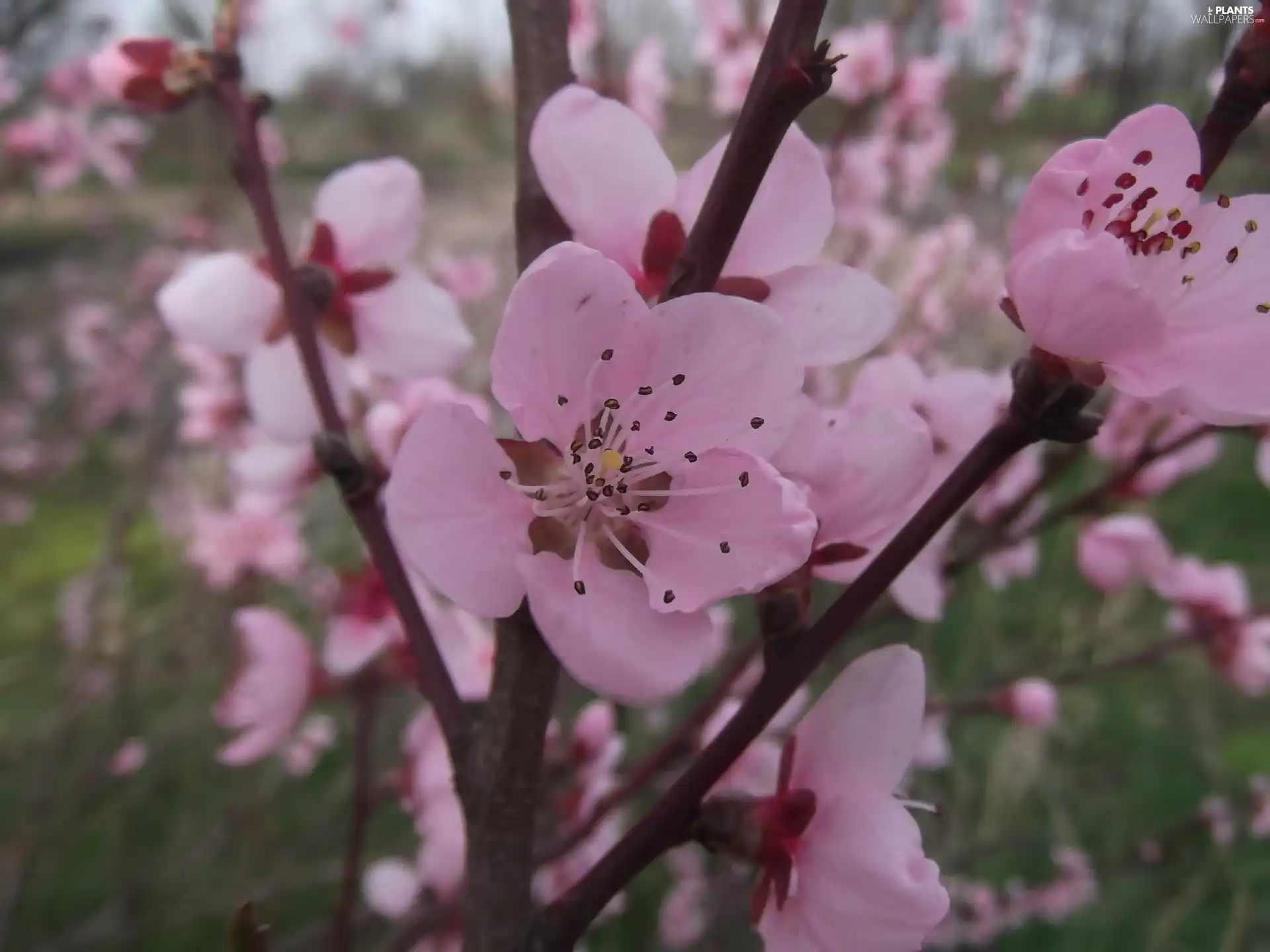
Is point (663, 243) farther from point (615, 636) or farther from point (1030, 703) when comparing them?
point (1030, 703)

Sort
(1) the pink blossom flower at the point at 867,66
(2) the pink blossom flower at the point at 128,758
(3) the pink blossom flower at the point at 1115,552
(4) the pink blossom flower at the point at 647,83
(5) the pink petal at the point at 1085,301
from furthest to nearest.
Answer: (4) the pink blossom flower at the point at 647,83 → (1) the pink blossom flower at the point at 867,66 → (2) the pink blossom flower at the point at 128,758 → (3) the pink blossom flower at the point at 1115,552 → (5) the pink petal at the point at 1085,301

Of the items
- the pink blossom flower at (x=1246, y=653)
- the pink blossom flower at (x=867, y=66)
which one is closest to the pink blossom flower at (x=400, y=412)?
the pink blossom flower at (x=1246, y=653)

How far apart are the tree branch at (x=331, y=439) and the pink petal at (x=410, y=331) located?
0.04 m

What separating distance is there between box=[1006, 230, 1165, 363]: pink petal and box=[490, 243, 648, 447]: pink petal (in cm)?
13

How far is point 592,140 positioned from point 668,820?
10.2 inches

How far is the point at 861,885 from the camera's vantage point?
1.11ft

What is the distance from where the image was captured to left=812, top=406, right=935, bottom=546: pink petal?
37 centimetres

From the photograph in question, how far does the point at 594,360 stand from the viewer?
1.19 feet

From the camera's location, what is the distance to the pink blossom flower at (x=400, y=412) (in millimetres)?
628

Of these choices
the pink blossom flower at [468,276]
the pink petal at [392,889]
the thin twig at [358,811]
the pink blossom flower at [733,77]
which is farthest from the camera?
the pink blossom flower at [468,276]

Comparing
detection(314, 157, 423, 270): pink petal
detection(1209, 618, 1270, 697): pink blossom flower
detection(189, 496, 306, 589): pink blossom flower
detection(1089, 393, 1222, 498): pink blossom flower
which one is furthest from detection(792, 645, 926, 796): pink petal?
detection(189, 496, 306, 589): pink blossom flower

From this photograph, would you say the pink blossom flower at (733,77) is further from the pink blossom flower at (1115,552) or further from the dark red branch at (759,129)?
the dark red branch at (759,129)

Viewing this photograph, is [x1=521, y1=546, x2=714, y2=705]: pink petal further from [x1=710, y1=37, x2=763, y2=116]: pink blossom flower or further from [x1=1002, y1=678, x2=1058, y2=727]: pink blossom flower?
[x1=710, y1=37, x2=763, y2=116]: pink blossom flower

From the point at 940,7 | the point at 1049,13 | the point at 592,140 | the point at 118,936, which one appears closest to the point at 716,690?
the point at 592,140
